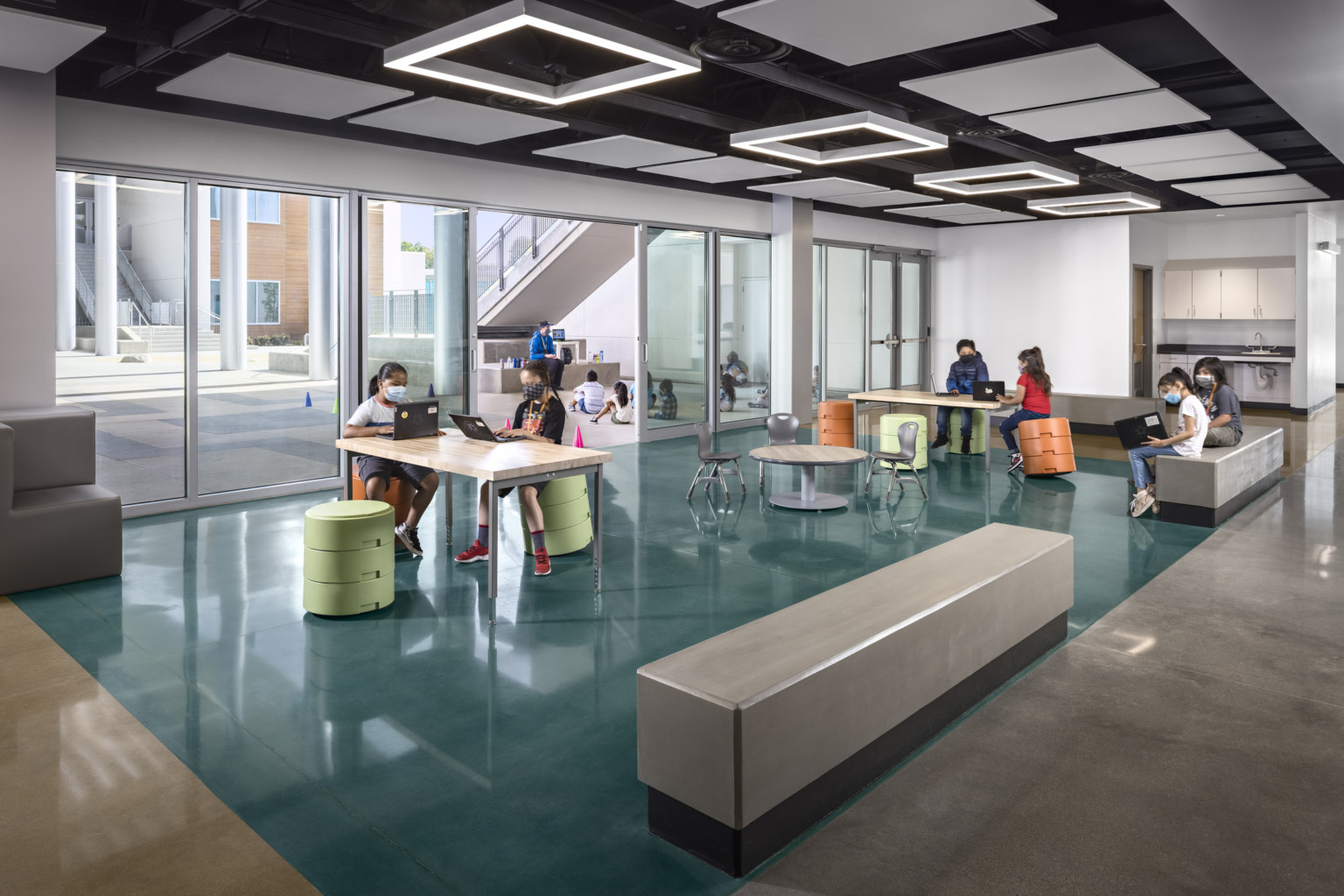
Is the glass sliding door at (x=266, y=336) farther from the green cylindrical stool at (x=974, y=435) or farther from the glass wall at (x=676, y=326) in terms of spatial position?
the green cylindrical stool at (x=974, y=435)

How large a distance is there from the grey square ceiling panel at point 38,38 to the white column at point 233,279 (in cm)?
Result: 198

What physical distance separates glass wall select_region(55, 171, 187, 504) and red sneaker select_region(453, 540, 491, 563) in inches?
130

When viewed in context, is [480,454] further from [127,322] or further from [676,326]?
[676,326]

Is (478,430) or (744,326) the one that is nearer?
(478,430)

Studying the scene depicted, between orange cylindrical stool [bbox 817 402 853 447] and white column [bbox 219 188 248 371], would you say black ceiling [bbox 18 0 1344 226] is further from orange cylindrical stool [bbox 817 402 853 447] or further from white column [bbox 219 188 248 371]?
orange cylindrical stool [bbox 817 402 853 447]

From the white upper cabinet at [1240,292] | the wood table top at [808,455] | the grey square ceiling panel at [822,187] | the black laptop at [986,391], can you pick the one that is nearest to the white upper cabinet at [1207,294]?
the white upper cabinet at [1240,292]

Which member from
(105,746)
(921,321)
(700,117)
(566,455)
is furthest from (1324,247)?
(105,746)

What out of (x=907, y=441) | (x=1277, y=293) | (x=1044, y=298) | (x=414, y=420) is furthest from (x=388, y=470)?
(x=1277, y=293)

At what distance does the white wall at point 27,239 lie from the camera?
22.1 ft

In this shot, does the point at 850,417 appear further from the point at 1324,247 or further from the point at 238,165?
the point at 1324,247

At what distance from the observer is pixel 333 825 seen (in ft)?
10.4

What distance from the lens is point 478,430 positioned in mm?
6441

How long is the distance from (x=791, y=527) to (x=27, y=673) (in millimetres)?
5108

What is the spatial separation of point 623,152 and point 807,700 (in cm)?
781
